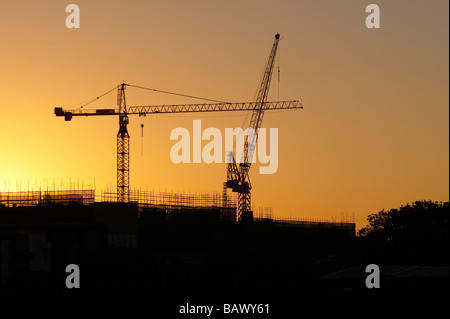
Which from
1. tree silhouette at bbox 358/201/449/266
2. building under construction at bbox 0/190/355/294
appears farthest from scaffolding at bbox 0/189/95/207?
tree silhouette at bbox 358/201/449/266

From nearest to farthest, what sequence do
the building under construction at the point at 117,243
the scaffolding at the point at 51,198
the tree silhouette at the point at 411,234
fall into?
the building under construction at the point at 117,243 → the tree silhouette at the point at 411,234 → the scaffolding at the point at 51,198

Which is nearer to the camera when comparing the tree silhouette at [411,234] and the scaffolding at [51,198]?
the tree silhouette at [411,234]

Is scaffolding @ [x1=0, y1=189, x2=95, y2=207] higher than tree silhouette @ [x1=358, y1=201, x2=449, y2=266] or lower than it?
higher

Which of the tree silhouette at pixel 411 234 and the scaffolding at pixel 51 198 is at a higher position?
the scaffolding at pixel 51 198

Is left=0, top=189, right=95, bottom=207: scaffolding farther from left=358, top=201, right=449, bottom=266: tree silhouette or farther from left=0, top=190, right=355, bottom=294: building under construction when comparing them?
left=358, top=201, right=449, bottom=266: tree silhouette

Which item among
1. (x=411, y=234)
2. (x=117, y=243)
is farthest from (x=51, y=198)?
(x=411, y=234)

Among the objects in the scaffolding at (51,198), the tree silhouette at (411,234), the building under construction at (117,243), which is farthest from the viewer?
the scaffolding at (51,198)

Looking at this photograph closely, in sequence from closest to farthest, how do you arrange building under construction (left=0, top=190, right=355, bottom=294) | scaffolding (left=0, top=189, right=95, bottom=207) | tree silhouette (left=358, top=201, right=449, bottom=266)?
building under construction (left=0, top=190, right=355, bottom=294)
tree silhouette (left=358, top=201, right=449, bottom=266)
scaffolding (left=0, top=189, right=95, bottom=207)

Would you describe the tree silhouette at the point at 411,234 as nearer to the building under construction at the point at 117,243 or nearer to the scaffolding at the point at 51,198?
the building under construction at the point at 117,243

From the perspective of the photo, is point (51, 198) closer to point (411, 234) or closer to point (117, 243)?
point (117, 243)

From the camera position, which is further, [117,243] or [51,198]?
[51,198]

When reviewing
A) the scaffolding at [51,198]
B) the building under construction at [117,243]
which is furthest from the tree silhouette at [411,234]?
the scaffolding at [51,198]
